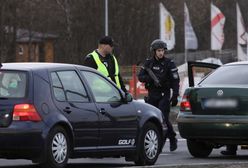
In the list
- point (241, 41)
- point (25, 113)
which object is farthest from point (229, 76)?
point (241, 41)

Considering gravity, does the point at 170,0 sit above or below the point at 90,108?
above

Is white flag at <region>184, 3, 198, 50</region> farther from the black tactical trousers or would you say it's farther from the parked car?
the parked car

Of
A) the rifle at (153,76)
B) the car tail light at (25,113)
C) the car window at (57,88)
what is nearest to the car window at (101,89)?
the car window at (57,88)

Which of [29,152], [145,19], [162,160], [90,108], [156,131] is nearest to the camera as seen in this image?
[29,152]

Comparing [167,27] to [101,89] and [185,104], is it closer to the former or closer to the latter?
[185,104]

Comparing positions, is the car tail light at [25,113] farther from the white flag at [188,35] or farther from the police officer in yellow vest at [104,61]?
the white flag at [188,35]

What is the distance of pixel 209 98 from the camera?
12664mm

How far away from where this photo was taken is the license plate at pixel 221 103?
41.0ft

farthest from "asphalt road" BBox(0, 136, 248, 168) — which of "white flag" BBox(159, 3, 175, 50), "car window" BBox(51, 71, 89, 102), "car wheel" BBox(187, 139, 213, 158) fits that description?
"white flag" BBox(159, 3, 175, 50)

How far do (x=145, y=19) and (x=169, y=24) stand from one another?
19.2 metres

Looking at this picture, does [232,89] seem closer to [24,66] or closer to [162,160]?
[162,160]

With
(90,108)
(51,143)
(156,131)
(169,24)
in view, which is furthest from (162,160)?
(169,24)

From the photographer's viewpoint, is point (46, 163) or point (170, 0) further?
point (170, 0)

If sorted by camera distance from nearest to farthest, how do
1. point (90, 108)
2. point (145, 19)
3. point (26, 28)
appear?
1. point (90, 108)
2. point (26, 28)
3. point (145, 19)
